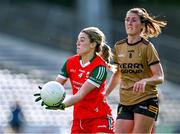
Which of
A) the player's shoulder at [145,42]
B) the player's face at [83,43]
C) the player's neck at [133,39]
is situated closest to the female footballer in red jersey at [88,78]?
the player's face at [83,43]

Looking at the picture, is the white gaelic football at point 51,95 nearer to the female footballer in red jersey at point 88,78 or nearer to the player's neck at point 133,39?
the female footballer in red jersey at point 88,78

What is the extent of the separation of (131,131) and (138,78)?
591mm

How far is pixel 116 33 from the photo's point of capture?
2434 centimetres

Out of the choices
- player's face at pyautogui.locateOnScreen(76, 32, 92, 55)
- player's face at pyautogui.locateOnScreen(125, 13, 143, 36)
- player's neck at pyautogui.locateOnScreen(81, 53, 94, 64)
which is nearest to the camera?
player's face at pyautogui.locateOnScreen(76, 32, 92, 55)

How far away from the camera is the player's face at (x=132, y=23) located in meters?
8.27

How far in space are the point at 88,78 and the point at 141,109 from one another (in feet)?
2.34

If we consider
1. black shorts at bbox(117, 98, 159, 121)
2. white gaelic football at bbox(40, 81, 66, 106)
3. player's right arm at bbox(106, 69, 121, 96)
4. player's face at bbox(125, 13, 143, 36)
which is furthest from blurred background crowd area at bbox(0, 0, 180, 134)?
white gaelic football at bbox(40, 81, 66, 106)

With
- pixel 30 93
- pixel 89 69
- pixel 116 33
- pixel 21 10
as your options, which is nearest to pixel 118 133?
pixel 89 69

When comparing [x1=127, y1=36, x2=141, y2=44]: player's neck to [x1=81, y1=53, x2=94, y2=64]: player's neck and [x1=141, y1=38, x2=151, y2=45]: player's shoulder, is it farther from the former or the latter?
[x1=81, y1=53, x2=94, y2=64]: player's neck

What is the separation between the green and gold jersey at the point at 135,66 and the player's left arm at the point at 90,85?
0.31m

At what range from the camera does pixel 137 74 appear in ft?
27.2

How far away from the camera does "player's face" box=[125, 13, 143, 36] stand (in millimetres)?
8273

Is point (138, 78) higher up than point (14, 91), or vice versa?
point (138, 78)

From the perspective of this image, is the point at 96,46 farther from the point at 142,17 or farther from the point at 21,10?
the point at 21,10
